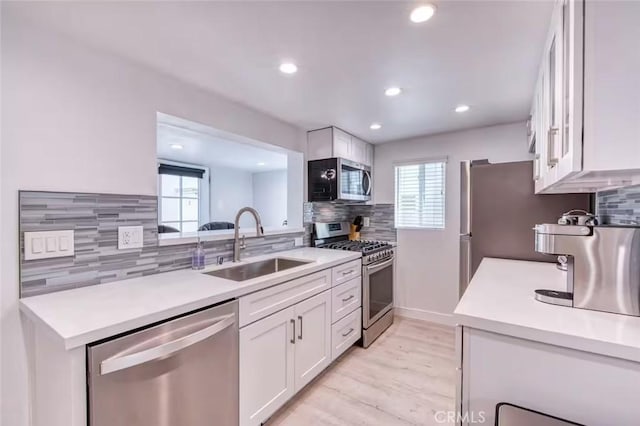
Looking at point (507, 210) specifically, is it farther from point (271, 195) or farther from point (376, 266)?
point (271, 195)

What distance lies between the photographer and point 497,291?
132 centimetres

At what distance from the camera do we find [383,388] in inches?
84.4

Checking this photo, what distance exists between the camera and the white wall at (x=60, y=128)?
4.18ft

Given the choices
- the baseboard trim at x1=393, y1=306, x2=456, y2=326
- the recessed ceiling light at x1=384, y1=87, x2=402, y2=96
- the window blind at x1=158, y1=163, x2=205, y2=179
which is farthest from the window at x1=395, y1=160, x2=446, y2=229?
the window blind at x1=158, y1=163, x2=205, y2=179

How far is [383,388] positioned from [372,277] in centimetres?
102

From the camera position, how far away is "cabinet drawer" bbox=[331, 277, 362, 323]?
93.0 inches

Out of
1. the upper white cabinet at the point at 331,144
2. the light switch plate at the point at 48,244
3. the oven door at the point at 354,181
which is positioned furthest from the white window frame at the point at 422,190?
the light switch plate at the point at 48,244

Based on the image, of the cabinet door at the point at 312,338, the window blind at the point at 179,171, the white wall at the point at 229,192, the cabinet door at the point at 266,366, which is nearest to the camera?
the cabinet door at the point at 266,366

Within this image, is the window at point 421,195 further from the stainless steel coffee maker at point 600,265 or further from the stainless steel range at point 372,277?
the stainless steel coffee maker at point 600,265

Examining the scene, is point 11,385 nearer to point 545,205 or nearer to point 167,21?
point 167,21

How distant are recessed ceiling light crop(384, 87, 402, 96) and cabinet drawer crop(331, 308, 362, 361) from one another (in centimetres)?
186

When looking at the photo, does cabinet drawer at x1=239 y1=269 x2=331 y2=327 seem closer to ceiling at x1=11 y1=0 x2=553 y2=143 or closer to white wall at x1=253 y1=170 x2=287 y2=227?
ceiling at x1=11 y1=0 x2=553 y2=143

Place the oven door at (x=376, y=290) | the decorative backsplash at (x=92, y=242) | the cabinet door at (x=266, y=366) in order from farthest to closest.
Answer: the oven door at (x=376, y=290)
the cabinet door at (x=266, y=366)
the decorative backsplash at (x=92, y=242)

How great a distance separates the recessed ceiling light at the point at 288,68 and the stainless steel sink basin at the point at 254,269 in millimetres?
1380
